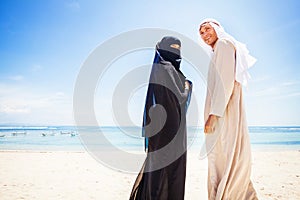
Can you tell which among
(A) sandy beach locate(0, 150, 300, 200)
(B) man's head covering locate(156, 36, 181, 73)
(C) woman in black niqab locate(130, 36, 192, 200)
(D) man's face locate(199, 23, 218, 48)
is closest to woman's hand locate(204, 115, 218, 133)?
(C) woman in black niqab locate(130, 36, 192, 200)

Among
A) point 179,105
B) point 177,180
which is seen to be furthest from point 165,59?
point 177,180

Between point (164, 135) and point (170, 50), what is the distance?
913mm

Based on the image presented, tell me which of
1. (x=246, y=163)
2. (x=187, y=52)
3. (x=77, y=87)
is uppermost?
(x=187, y=52)

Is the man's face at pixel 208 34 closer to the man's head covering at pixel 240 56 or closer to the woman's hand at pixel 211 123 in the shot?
the man's head covering at pixel 240 56

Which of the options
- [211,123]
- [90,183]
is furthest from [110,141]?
[211,123]

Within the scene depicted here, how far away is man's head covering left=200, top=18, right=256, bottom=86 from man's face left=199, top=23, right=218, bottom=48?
44 millimetres

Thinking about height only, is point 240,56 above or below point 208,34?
below

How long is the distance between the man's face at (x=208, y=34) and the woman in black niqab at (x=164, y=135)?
696 millimetres

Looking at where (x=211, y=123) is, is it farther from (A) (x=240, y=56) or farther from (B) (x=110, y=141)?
(B) (x=110, y=141)

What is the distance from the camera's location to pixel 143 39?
432cm

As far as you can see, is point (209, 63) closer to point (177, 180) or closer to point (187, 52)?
point (187, 52)

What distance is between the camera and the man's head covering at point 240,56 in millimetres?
2869

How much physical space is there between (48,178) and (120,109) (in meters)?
2.31

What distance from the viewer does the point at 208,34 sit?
3.07m
